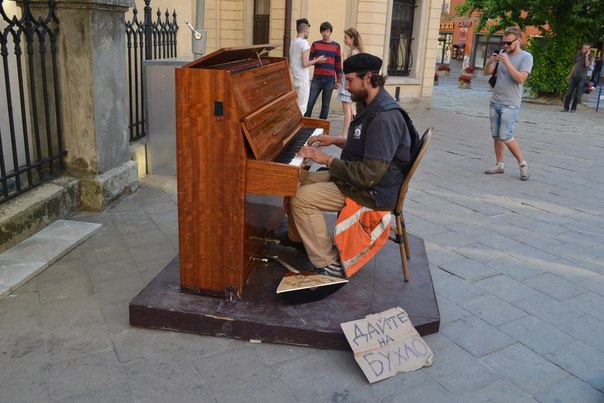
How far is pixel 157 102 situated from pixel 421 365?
14.4 ft

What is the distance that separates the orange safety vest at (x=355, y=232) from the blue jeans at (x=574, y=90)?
13734 mm

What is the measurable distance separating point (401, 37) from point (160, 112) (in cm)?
994

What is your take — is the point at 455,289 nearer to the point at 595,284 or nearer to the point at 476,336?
the point at 476,336

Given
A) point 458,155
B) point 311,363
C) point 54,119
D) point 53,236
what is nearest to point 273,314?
point 311,363

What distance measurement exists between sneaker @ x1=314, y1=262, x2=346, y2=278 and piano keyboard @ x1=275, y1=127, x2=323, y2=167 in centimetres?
69

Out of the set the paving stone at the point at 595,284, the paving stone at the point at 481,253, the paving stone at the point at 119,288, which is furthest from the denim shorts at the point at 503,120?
the paving stone at the point at 119,288

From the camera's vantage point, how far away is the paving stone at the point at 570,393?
2.69 meters

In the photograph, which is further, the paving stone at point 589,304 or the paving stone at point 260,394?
the paving stone at point 589,304

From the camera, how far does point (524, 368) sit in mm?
2938

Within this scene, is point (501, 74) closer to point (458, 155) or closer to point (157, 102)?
point (458, 155)

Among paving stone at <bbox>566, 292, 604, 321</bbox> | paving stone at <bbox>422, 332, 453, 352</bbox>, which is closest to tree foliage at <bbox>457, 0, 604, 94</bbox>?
paving stone at <bbox>566, 292, 604, 321</bbox>

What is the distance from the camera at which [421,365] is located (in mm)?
2898

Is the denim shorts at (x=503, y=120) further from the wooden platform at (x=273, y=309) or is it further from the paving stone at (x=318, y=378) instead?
the paving stone at (x=318, y=378)

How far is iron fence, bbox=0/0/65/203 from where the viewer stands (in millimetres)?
4219
